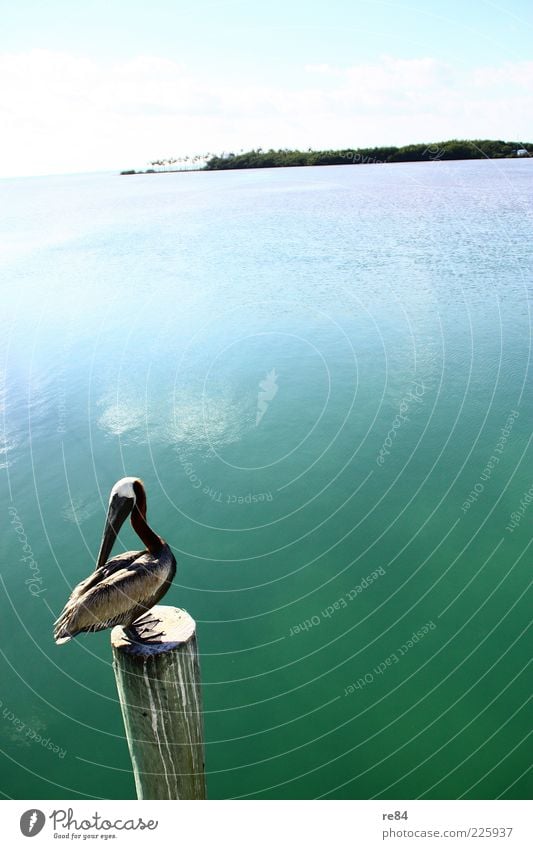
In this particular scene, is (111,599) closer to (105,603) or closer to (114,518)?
(105,603)

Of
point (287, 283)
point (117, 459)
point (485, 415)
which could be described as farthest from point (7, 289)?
point (485, 415)

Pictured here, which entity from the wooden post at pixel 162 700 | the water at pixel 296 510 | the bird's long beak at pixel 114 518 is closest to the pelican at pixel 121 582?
the bird's long beak at pixel 114 518

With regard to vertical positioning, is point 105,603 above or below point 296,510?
above

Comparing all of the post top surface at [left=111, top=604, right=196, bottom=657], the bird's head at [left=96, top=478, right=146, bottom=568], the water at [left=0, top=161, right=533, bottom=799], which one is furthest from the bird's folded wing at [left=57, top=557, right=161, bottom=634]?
the water at [left=0, top=161, right=533, bottom=799]

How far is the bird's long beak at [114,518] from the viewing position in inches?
177

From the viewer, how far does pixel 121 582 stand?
434 centimetres

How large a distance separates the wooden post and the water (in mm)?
3074

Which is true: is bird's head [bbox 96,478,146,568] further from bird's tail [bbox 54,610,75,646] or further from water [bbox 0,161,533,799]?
water [bbox 0,161,533,799]

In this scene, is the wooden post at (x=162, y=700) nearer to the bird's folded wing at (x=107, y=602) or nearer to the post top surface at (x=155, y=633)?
the post top surface at (x=155, y=633)

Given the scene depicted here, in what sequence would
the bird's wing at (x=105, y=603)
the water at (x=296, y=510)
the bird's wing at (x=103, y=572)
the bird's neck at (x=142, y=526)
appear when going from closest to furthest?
the bird's wing at (x=105, y=603) < the bird's wing at (x=103, y=572) < the bird's neck at (x=142, y=526) < the water at (x=296, y=510)

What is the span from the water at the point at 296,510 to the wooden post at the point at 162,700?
3.07 meters

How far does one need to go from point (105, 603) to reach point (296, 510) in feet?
23.1

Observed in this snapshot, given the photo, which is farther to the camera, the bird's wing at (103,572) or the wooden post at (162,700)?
the bird's wing at (103,572)

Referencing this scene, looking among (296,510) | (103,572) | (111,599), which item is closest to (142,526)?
(103,572)
